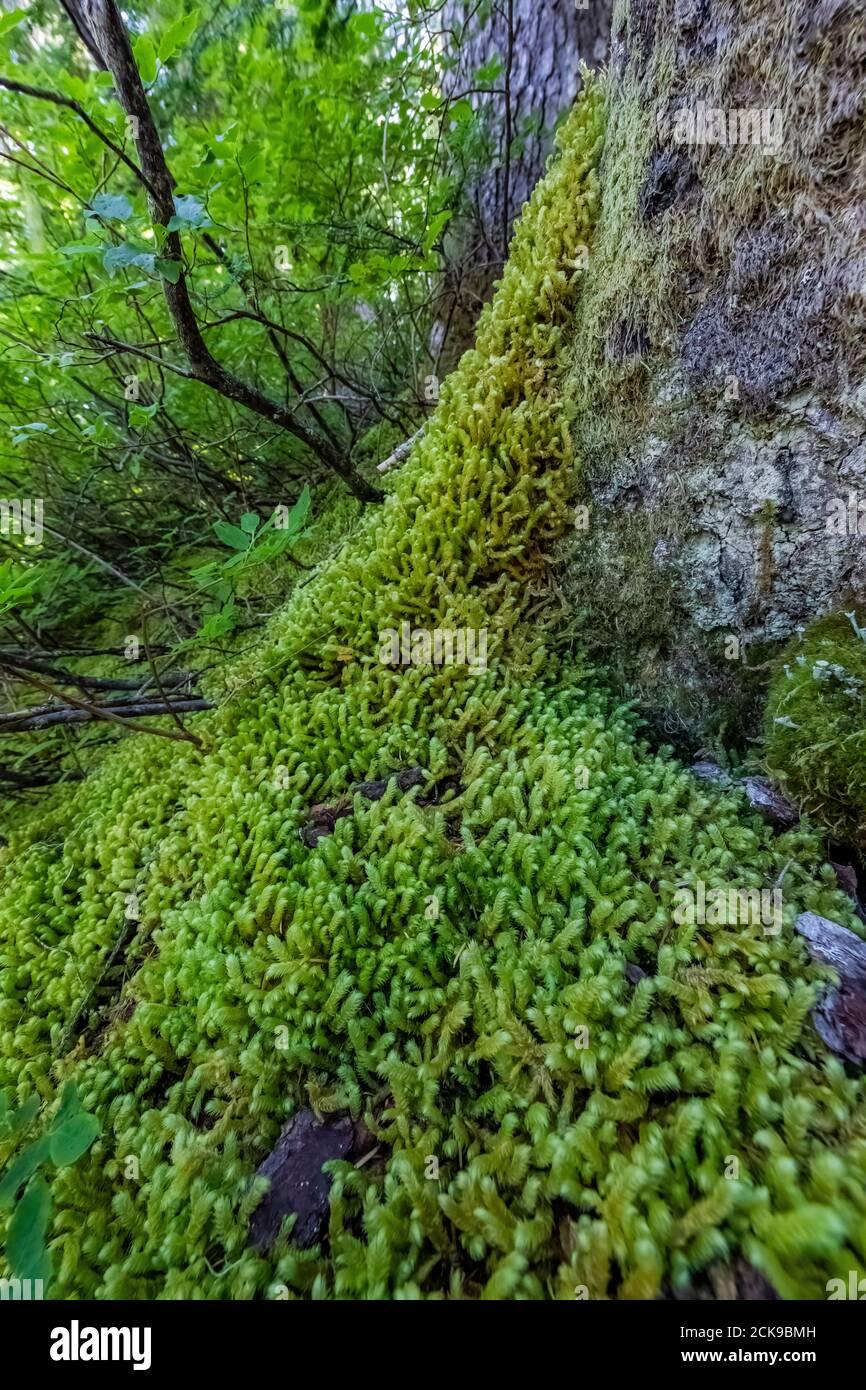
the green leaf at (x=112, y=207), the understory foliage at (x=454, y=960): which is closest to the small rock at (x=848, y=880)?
the understory foliage at (x=454, y=960)

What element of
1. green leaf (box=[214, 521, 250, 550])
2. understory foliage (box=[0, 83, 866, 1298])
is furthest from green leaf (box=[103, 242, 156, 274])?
understory foliage (box=[0, 83, 866, 1298])

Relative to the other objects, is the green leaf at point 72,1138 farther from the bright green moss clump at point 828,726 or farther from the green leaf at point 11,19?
the green leaf at point 11,19

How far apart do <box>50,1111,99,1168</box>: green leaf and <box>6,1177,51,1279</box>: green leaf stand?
0.05 m

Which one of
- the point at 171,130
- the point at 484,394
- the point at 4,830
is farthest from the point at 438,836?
the point at 171,130

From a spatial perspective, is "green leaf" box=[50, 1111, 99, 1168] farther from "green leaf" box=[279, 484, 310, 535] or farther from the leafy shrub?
"green leaf" box=[279, 484, 310, 535]

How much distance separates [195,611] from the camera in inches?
147

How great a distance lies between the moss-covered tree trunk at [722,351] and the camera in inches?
63.1

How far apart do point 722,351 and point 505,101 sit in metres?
2.90

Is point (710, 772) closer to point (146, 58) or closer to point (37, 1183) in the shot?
point (37, 1183)

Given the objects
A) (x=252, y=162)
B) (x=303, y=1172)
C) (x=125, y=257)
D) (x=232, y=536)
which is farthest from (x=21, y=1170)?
(x=252, y=162)

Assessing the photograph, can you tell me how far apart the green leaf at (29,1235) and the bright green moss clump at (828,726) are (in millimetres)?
2147

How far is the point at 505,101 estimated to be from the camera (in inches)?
135

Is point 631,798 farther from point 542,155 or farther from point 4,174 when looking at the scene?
point 4,174

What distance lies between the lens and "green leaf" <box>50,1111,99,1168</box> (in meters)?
1.20
